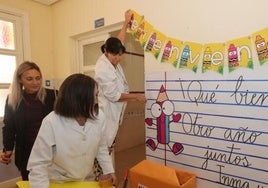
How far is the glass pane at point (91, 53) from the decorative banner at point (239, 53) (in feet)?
5.19

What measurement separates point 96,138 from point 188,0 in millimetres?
1163

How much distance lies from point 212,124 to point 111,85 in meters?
0.79

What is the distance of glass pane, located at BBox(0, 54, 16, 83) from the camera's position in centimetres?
246

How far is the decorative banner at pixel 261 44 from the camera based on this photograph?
1.25m

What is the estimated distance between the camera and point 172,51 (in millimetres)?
1655

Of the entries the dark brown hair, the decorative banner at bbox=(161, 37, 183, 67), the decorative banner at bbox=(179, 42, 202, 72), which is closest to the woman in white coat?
the decorative banner at bbox=(161, 37, 183, 67)

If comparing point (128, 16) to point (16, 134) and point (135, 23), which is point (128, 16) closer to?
point (135, 23)

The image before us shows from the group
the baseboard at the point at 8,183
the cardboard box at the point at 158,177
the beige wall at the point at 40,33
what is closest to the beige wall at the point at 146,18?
the beige wall at the point at 40,33

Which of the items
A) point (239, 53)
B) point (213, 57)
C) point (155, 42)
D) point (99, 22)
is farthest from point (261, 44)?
point (99, 22)

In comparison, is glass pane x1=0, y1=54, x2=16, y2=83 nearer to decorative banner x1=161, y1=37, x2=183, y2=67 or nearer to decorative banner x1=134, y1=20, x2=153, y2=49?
decorative banner x1=134, y1=20, x2=153, y2=49

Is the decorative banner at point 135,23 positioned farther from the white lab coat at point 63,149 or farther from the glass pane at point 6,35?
the glass pane at point 6,35

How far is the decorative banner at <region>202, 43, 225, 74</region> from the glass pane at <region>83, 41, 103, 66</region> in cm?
142

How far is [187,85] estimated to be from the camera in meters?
1.60

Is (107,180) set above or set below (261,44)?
below
